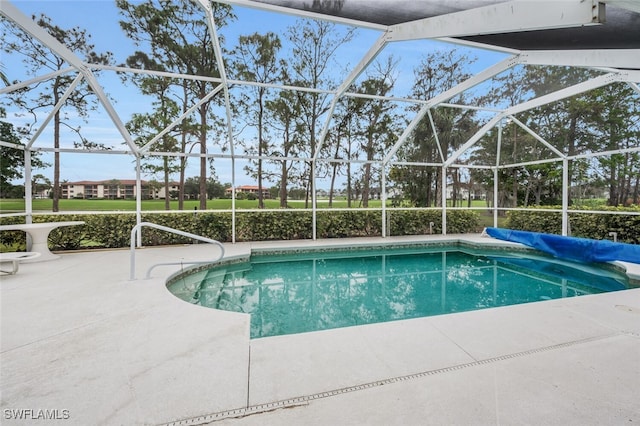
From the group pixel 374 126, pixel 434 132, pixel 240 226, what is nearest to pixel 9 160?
pixel 240 226

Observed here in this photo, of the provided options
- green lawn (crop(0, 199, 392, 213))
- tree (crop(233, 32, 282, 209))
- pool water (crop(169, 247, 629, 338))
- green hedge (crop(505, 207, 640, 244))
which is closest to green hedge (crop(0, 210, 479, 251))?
green lawn (crop(0, 199, 392, 213))

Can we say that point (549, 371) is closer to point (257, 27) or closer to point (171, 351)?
point (171, 351)

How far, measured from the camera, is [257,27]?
6.84 m

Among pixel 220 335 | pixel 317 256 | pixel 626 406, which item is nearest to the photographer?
pixel 626 406

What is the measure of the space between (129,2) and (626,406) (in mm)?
10326

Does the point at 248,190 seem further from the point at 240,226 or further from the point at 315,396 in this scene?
the point at 315,396

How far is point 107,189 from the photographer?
8883 mm

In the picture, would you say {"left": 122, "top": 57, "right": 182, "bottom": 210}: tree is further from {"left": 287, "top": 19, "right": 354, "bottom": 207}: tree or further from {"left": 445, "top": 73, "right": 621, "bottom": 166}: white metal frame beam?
→ {"left": 445, "top": 73, "right": 621, "bottom": 166}: white metal frame beam

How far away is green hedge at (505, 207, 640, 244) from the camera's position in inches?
316

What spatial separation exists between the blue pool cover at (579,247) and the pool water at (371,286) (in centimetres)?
30

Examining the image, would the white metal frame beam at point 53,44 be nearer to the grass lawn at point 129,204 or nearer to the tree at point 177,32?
the tree at point 177,32

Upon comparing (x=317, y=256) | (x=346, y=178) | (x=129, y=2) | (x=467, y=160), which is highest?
(x=129, y=2)

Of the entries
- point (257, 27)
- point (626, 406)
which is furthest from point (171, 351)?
point (257, 27)

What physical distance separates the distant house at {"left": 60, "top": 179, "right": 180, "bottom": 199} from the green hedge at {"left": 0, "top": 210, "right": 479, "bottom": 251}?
0.75 metres
